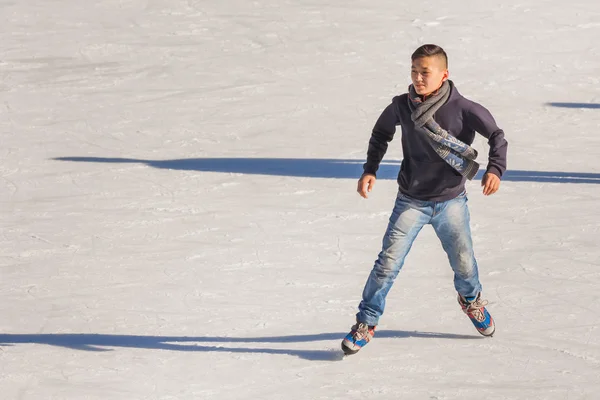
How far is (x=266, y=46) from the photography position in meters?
12.4

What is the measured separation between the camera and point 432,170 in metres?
4.80

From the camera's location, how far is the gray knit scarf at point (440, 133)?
464 centimetres

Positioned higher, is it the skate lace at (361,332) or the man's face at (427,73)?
the man's face at (427,73)

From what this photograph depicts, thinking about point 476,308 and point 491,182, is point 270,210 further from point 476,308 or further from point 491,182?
point 491,182

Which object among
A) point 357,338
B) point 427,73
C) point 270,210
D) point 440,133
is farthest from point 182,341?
point 270,210

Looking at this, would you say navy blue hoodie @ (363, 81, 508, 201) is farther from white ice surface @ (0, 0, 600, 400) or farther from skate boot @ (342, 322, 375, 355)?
white ice surface @ (0, 0, 600, 400)

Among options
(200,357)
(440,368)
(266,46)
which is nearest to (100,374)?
(200,357)

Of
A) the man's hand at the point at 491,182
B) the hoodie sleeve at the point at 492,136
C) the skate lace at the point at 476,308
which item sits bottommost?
the skate lace at the point at 476,308

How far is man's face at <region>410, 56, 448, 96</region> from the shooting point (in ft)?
15.1

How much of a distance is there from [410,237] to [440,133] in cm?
51

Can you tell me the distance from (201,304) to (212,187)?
2265mm

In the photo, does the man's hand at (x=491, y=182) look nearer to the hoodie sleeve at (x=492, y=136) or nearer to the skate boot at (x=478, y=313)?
the hoodie sleeve at (x=492, y=136)

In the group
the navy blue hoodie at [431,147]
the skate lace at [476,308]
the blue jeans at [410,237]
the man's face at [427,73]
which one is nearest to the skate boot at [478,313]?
the skate lace at [476,308]

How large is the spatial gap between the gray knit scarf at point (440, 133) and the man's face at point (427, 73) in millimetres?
48
